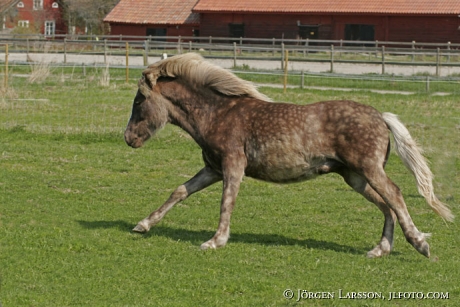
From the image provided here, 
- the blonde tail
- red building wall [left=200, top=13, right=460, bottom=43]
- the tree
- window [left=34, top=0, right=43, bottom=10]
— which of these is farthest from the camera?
window [left=34, top=0, right=43, bottom=10]

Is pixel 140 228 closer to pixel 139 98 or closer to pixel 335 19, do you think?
pixel 139 98

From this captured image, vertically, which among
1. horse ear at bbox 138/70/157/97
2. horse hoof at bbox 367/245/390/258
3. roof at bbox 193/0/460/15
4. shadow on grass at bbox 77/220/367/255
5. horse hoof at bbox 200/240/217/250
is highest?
roof at bbox 193/0/460/15

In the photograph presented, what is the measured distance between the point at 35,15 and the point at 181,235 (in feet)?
233

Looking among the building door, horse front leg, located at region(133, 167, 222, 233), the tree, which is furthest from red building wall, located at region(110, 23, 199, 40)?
horse front leg, located at region(133, 167, 222, 233)

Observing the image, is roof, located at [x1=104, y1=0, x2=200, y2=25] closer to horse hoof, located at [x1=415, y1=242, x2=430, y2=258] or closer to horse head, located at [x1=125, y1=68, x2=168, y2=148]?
horse head, located at [x1=125, y1=68, x2=168, y2=148]

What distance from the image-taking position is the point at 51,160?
46.8ft

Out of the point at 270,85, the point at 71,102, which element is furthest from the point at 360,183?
the point at 270,85

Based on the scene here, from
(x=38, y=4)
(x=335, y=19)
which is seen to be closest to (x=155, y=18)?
(x=335, y=19)

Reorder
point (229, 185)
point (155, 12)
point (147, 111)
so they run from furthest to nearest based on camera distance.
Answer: point (155, 12) < point (147, 111) < point (229, 185)

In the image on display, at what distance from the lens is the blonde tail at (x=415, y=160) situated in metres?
8.42

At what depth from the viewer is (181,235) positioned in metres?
9.30

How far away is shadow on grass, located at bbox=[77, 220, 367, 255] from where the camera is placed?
8.84 meters

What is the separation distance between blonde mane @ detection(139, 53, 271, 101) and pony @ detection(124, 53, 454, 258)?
1cm

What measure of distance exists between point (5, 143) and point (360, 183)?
30.4 ft
